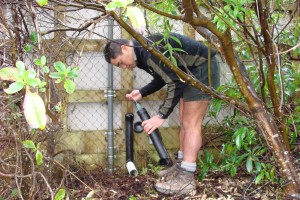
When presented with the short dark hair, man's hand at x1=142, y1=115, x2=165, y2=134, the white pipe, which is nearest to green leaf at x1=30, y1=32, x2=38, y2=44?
the short dark hair

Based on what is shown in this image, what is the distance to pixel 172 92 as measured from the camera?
4.06 metres

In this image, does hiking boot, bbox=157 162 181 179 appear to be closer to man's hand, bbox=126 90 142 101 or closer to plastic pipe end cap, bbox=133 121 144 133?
plastic pipe end cap, bbox=133 121 144 133

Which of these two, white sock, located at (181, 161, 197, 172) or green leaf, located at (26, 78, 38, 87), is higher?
green leaf, located at (26, 78, 38, 87)

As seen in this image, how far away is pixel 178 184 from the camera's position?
4.19m

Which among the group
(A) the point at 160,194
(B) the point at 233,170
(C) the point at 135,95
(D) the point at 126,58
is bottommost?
(A) the point at 160,194

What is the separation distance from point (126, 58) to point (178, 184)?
122 cm

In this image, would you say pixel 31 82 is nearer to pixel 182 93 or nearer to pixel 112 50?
pixel 112 50

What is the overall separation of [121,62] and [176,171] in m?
1.11

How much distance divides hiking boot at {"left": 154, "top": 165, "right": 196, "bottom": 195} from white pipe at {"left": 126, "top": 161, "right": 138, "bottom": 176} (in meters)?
0.49

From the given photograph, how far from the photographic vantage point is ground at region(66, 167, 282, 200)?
394cm

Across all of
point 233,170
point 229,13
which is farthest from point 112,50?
point 229,13

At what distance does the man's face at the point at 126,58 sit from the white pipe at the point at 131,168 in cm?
107

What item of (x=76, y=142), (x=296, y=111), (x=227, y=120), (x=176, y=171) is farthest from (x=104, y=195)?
(x=296, y=111)

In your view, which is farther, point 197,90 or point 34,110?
point 197,90
